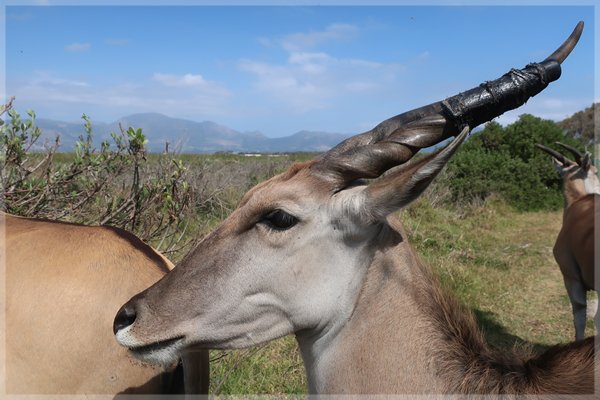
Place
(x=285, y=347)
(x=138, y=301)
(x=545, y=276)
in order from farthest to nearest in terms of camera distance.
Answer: (x=545, y=276), (x=285, y=347), (x=138, y=301)

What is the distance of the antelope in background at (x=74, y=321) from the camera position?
2539mm

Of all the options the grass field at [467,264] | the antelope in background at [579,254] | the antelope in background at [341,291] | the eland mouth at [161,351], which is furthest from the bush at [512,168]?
the eland mouth at [161,351]

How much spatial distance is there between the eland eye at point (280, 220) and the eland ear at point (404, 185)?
37cm

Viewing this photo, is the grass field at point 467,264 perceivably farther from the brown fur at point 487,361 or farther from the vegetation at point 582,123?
the vegetation at point 582,123

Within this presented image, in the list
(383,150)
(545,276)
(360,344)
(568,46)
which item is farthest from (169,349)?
(545,276)

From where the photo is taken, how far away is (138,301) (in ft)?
7.86

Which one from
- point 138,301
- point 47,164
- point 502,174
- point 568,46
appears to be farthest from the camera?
point 502,174

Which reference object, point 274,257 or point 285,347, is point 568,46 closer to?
point 274,257

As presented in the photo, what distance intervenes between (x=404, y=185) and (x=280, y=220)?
2.05 ft

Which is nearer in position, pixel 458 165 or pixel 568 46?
pixel 568 46

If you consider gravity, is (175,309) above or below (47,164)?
below

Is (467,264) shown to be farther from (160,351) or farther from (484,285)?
(160,351)

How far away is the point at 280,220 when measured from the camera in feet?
7.98

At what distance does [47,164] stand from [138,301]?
367cm
